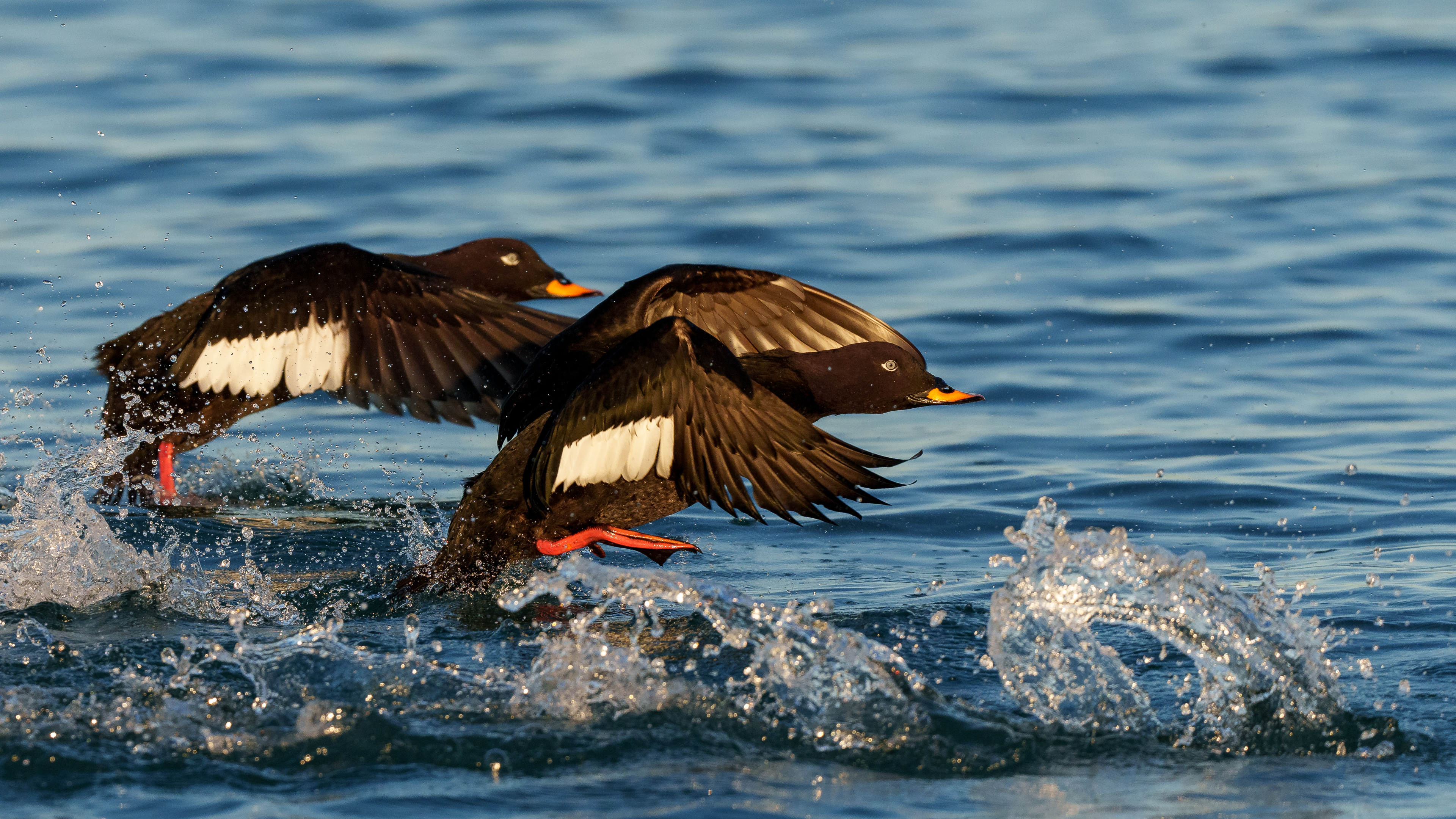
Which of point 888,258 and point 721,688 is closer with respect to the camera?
point 721,688

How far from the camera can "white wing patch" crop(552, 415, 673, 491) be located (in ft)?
13.3

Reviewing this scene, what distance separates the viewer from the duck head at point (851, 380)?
461cm

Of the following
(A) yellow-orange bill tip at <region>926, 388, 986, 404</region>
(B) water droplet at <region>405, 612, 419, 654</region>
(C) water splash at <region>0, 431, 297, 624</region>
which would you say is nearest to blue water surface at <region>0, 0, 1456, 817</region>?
(B) water droplet at <region>405, 612, 419, 654</region>

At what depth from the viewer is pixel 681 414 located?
399 cm

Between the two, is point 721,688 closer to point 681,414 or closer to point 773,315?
point 681,414

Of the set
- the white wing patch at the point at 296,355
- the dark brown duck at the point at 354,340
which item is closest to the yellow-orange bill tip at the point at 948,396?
the dark brown duck at the point at 354,340

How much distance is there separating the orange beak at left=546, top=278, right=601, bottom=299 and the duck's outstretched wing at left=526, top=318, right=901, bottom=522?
2.78 meters

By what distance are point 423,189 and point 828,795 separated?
7.52 m

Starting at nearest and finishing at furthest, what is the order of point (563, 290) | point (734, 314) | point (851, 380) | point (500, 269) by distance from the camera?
point (851, 380) < point (734, 314) < point (500, 269) < point (563, 290)

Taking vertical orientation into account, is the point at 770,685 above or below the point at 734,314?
below

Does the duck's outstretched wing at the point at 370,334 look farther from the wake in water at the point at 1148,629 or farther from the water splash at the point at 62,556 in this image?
the wake in water at the point at 1148,629

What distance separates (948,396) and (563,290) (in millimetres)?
2576

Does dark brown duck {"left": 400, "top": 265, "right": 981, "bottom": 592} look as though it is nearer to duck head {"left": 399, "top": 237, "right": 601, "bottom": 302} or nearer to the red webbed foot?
the red webbed foot

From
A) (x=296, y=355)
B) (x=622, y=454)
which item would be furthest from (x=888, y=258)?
(x=622, y=454)
